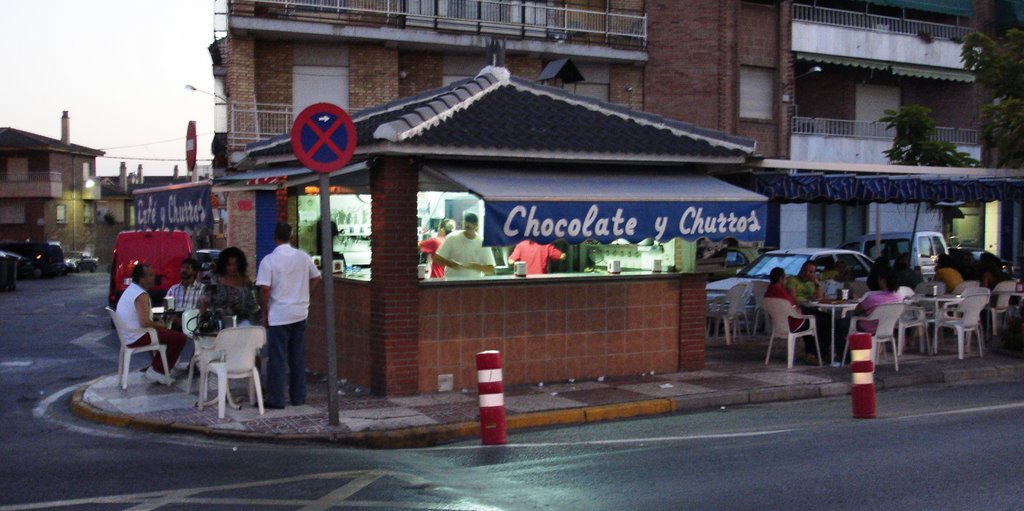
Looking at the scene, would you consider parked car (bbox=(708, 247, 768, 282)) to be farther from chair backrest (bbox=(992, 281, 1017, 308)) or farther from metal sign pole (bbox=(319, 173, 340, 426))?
metal sign pole (bbox=(319, 173, 340, 426))

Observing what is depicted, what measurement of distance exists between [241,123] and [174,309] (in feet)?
48.8

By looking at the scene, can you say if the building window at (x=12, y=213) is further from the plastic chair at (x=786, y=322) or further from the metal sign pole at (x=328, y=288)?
the metal sign pole at (x=328, y=288)

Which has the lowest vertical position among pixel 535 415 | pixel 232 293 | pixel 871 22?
pixel 535 415

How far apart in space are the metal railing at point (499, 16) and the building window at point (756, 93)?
3445mm

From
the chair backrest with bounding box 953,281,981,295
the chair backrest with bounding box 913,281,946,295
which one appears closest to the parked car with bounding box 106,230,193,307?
the chair backrest with bounding box 913,281,946,295

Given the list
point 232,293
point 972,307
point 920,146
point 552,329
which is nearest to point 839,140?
point 920,146

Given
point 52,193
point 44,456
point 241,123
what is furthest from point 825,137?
point 52,193

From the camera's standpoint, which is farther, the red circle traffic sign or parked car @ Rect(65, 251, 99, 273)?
parked car @ Rect(65, 251, 99, 273)

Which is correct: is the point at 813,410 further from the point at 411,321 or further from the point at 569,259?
the point at 411,321

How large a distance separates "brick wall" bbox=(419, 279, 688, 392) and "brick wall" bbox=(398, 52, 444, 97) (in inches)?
680

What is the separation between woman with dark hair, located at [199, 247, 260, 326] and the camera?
1191 centimetres

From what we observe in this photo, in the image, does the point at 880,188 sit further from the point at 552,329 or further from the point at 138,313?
the point at 138,313

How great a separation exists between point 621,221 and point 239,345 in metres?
4.49

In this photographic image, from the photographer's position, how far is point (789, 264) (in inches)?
764
